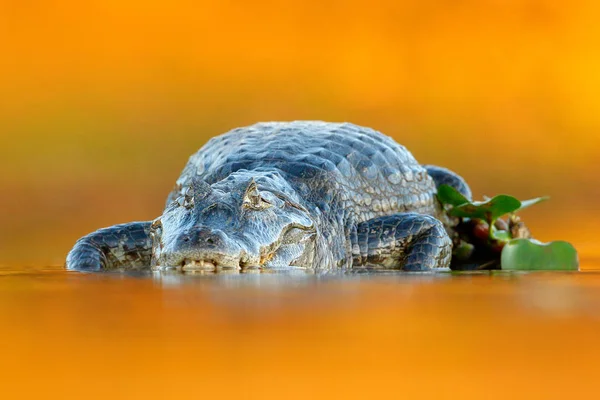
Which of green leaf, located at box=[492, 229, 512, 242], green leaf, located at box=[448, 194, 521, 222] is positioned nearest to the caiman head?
green leaf, located at box=[448, 194, 521, 222]

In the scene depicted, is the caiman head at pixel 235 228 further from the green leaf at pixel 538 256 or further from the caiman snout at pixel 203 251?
the green leaf at pixel 538 256

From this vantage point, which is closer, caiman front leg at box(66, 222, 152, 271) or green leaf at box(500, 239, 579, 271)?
green leaf at box(500, 239, 579, 271)

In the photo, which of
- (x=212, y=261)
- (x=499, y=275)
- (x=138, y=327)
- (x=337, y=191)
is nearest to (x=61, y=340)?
(x=138, y=327)

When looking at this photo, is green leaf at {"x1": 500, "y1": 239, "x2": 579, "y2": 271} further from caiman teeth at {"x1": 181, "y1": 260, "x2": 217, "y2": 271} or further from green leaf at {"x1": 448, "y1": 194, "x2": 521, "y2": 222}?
caiman teeth at {"x1": 181, "y1": 260, "x2": 217, "y2": 271}

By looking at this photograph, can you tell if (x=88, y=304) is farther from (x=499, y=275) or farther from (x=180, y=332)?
(x=499, y=275)

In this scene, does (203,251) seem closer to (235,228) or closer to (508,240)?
(235,228)

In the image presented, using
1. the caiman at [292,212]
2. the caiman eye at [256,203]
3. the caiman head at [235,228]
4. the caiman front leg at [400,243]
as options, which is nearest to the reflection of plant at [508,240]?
the caiman at [292,212]

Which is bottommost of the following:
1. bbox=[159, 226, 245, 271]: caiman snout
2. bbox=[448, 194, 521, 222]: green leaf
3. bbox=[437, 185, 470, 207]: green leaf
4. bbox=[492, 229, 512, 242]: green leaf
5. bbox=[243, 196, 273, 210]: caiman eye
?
bbox=[159, 226, 245, 271]: caiman snout
